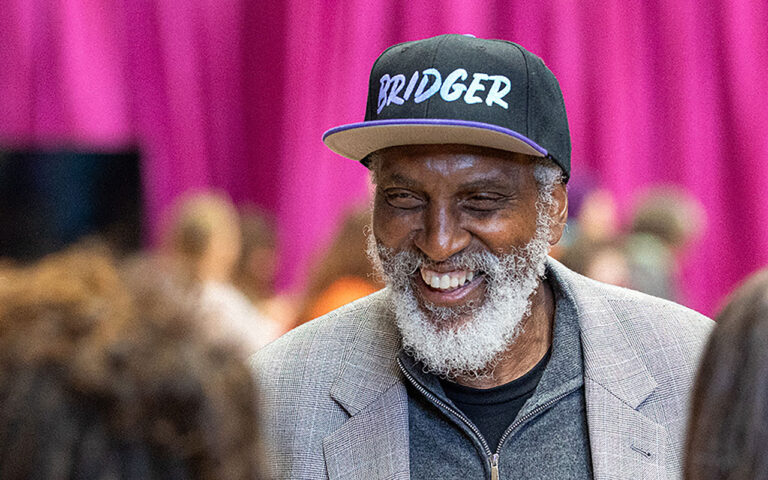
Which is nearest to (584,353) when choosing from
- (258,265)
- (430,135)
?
(430,135)

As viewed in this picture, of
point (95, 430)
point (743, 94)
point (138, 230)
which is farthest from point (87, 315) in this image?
point (743, 94)

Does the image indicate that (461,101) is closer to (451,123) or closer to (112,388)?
(451,123)

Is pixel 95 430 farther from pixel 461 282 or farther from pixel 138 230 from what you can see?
pixel 138 230

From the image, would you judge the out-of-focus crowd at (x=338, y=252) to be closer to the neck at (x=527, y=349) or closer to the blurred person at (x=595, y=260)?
the blurred person at (x=595, y=260)

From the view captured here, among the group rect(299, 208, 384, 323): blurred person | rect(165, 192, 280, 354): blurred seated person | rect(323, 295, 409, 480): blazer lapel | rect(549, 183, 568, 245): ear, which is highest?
rect(549, 183, 568, 245): ear

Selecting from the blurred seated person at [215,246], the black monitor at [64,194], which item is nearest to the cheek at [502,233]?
the blurred seated person at [215,246]

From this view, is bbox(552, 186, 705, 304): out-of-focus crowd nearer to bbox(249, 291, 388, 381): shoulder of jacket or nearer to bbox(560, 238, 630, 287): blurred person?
bbox(560, 238, 630, 287): blurred person

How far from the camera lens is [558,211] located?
Answer: 193 centimetres

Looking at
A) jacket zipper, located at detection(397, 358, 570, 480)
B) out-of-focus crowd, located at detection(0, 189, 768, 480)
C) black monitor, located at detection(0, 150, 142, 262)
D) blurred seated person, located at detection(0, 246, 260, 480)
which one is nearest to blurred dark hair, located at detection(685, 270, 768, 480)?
out-of-focus crowd, located at detection(0, 189, 768, 480)

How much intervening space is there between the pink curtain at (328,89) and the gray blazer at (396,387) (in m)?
3.12

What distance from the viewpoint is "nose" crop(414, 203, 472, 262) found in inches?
67.6

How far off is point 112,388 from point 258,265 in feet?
12.4

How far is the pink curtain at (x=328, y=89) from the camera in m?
5.02

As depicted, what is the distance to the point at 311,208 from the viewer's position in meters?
5.18
